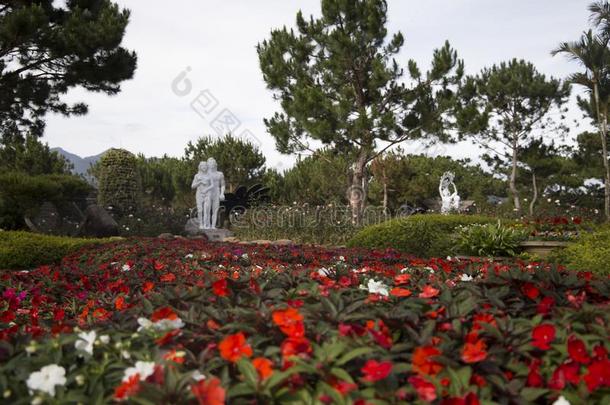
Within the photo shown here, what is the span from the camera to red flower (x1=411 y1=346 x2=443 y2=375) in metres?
1.56

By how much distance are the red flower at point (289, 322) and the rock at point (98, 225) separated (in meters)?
13.9

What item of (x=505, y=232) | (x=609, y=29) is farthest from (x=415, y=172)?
(x=505, y=232)

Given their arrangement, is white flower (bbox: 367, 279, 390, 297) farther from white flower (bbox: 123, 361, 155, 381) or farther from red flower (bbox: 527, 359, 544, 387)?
white flower (bbox: 123, 361, 155, 381)

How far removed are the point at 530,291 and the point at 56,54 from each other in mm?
15574

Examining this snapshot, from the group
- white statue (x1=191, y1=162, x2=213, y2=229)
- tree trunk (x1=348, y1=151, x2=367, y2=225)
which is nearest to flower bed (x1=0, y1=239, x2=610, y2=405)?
white statue (x1=191, y1=162, x2=213, y2=229)

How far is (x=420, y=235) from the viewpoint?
1022 centimetres

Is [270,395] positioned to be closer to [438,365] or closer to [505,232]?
[438,365]

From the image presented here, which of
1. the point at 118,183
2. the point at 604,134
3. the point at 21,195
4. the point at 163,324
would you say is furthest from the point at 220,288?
the point at 604,134

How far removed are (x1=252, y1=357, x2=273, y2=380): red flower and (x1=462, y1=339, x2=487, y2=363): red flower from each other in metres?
0.57

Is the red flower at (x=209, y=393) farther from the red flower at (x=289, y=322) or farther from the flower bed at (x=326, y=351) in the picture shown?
the red flower at (x=289, y=322)

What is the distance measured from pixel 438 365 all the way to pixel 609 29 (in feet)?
83.6

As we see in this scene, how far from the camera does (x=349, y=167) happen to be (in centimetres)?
2611

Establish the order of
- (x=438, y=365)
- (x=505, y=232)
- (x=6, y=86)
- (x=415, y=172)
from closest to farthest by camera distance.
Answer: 1. (x=438, y=365)
2. (x=505, y=232)
3. (x=6, y=86)
4. (x=415, y=172)

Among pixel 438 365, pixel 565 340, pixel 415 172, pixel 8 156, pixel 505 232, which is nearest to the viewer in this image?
pixel 438 365
